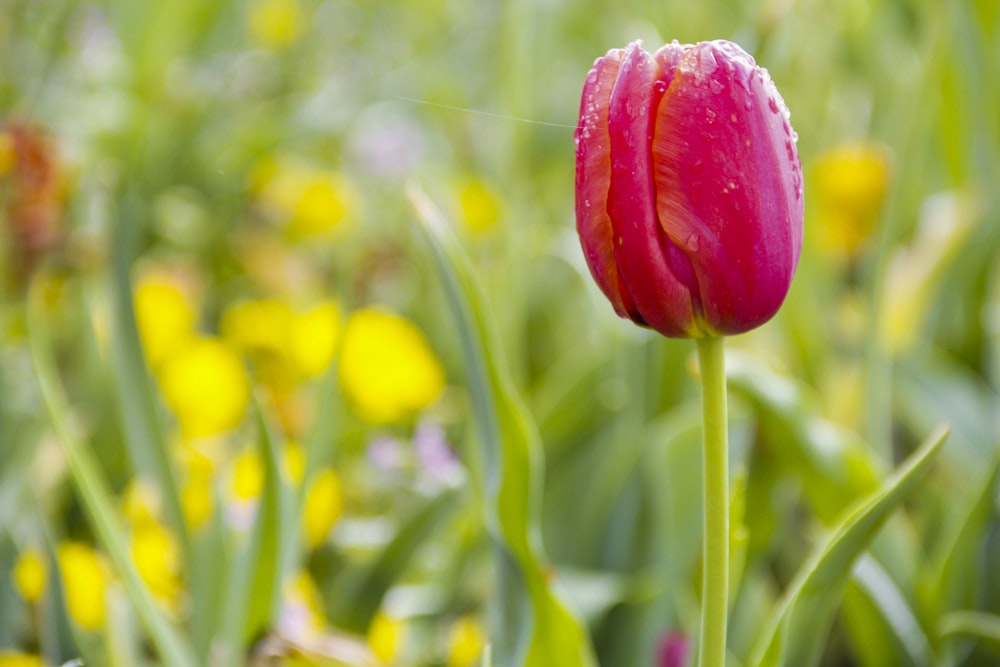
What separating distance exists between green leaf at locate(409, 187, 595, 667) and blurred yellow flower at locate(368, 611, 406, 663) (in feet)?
0.54

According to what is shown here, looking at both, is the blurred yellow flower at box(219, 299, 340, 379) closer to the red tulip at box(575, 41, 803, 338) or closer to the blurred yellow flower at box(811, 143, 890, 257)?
the blurred yellow flower at box(811, 143, 890, 257)

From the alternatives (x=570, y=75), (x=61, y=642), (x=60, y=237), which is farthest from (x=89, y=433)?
(x=570, y=75)

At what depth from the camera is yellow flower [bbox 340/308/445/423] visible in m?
0.92

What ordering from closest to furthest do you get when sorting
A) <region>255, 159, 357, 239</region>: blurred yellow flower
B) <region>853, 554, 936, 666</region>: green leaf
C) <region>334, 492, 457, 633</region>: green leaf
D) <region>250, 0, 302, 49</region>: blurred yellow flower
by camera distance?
<region>853, 554, 936, 666</region>: green leaf, <region>334, 492, 457, 633</region>: green leaf, <region>255, 159, 357, 239</region>: blurred yellow flower, <region>250, 0, 302, 49</region>: blurred yellow flower

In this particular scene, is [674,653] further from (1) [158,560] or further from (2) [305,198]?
(2) [305,198]

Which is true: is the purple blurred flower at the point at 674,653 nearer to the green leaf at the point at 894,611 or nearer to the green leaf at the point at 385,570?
the green leaf at the point at 894,611

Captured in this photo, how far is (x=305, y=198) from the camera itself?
1.36 meters

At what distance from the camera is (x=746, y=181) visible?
31 cm

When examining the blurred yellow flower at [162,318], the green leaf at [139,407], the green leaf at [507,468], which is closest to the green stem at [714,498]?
the green leaf at [507,468]

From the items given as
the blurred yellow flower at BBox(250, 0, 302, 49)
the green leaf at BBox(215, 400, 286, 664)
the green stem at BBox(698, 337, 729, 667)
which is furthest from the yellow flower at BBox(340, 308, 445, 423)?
the blurred yellow flower at BBox(250, 0, 302, 49)

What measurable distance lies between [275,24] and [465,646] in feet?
4.83

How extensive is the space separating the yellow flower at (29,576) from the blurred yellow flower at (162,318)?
1.00ft

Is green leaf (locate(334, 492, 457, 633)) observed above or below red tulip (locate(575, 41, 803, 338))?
below

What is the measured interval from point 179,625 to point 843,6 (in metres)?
1.11
